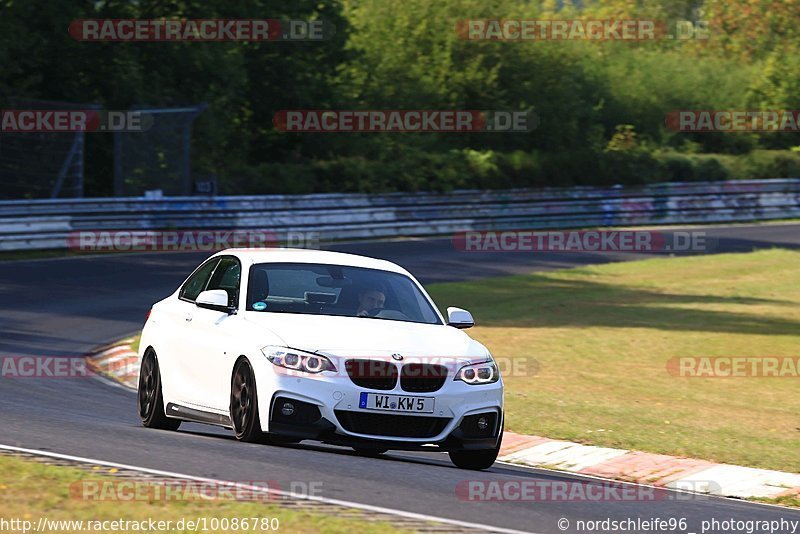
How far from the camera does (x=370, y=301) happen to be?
10.8 m

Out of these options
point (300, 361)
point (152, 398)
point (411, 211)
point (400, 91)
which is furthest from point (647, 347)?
point (400, 91)

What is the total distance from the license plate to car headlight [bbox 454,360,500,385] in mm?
325

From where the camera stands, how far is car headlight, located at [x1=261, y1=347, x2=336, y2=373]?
966cm

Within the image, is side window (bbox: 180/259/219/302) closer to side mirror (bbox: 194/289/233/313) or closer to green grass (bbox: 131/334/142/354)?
side mirror (bbox: 194/289/233/313)

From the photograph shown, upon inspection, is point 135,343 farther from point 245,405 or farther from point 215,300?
Result: point 245,405

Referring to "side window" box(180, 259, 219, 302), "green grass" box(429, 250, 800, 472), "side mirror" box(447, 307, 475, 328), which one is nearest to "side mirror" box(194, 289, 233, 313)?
"side window" box(180, 259, 219, 302)

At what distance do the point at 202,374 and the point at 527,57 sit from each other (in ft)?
125

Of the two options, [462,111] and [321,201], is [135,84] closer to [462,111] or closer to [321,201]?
[321,201]

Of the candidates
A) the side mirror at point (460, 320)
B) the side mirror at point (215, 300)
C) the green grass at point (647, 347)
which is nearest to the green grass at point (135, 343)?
the green grass at point (647, 347)

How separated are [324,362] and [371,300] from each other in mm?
1248

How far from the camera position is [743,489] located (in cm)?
1077

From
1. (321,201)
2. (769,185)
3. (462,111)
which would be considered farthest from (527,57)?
(321,201)

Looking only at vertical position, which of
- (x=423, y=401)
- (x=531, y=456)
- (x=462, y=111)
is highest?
(x=462, y=111)

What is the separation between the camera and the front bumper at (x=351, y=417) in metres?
9.60
